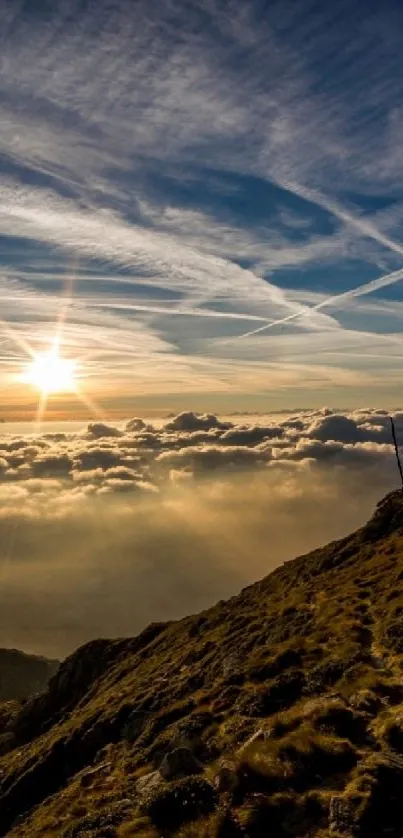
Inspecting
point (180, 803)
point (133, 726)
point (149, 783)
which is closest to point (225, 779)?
point (180, 803)

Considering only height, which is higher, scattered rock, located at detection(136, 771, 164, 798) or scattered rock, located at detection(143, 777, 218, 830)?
scattered rock, located at detection(143, 777, 218, 830)

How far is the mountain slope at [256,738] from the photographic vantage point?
27672 millimetres

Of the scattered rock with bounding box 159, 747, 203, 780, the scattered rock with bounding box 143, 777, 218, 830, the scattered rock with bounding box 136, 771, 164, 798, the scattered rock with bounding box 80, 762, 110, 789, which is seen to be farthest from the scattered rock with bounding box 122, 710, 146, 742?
the scattered rock with bounding box 143, 777, 218, 830

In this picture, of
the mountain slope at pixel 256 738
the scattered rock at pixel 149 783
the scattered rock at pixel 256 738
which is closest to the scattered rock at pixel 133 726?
the mountain slope at pixel 256 738

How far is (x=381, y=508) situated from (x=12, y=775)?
81.3 m

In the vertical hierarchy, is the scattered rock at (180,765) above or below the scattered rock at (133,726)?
above

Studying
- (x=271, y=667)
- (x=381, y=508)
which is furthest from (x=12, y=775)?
(x=381, y=508)

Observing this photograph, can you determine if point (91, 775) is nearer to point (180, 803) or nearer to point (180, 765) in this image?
point (180, 765)

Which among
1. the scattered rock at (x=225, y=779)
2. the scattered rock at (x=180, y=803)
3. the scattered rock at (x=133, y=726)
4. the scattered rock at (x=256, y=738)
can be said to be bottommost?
the scattered rock at (x=133, y=726)

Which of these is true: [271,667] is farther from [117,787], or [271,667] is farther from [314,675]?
[117,787]

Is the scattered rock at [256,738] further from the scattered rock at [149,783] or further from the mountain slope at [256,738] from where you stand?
the scattered rock at [149,783]

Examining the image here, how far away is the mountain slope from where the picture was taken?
27.7 m

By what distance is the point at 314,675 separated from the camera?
43656 mm

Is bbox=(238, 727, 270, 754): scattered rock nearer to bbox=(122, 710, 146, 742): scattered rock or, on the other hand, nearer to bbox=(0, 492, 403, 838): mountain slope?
bbox=(0, 492, 403, 838): mountain slope
